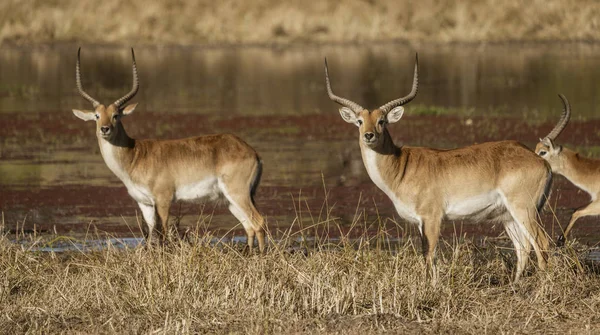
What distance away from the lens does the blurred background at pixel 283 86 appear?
14703 mm

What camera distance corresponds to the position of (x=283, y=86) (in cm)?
Answer: 3064

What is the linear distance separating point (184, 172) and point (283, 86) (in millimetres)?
19299

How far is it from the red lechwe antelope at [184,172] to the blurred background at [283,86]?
1.20 ft

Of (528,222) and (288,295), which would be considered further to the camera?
(528,222)

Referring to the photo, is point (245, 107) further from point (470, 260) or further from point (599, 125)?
point (470, 260)

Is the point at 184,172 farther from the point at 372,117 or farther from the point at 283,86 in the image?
the point at 283,86

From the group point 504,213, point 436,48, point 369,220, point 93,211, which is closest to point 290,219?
point 369,220

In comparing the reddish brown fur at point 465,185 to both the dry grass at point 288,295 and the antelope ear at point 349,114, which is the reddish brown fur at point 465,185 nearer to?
the antelope ear at point 349,114

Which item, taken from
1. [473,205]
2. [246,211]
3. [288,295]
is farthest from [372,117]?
[288,295]

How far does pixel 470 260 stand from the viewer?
921 centimetres

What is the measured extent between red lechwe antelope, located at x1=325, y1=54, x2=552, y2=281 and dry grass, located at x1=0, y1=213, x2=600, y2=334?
462 mm

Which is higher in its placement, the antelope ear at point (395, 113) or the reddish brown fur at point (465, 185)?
the antelope ear at point (395, 113)

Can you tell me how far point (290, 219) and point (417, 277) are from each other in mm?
4748

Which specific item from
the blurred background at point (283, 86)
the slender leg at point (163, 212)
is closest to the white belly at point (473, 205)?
the blurred background at point (283, 86)
